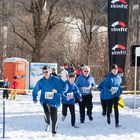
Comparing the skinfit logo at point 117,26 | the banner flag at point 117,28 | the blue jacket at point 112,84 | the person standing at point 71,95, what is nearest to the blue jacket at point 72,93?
the person standing at point 71,95

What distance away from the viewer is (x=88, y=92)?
13734mm

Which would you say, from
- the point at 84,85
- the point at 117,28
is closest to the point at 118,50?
the point at 117,28

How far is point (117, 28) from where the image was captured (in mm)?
18094

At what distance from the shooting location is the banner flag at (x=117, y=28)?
18.0 meters

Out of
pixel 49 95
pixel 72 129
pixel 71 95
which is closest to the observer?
pixel 49 95

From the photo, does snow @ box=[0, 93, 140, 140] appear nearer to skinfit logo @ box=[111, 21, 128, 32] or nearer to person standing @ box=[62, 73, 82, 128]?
person standing @ box=[62, 73, 82, 128]

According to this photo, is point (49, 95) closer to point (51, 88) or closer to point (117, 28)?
point (51, 88)

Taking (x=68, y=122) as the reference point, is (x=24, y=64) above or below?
above

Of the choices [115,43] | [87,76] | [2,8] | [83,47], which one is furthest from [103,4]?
[87,76]

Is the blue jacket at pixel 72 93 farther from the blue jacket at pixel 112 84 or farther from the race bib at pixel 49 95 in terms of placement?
the race bib at pixel 49 95

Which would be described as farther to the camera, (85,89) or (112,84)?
(85,89)

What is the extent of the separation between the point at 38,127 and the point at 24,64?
16503mm

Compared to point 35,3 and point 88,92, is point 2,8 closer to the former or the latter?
point 35,3

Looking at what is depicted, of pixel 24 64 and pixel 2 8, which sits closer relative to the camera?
pixel 24 64
